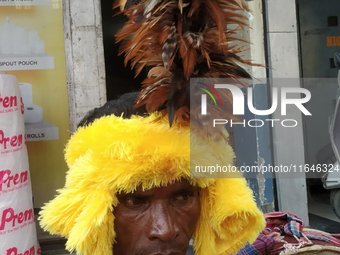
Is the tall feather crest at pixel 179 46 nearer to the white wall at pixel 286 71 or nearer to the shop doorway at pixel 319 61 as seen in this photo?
the white wall at pixel 286 71

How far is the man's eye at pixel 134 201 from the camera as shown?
1568mm

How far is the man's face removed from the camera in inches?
59.7

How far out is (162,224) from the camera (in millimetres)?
1515

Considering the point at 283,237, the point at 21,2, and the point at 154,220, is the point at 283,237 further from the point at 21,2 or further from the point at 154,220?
the point at 21,2

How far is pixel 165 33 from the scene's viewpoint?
153 cm

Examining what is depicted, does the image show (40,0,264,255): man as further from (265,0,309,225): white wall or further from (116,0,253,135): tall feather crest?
(265,0,309,225): white wall

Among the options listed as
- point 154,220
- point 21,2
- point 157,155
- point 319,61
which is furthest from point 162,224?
point 319,61

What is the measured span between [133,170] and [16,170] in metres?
2.51

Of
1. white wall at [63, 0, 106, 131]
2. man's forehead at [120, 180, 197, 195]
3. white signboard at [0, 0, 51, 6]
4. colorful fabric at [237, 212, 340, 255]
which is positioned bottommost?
colorful fabric at [237, 212, 340, 255]

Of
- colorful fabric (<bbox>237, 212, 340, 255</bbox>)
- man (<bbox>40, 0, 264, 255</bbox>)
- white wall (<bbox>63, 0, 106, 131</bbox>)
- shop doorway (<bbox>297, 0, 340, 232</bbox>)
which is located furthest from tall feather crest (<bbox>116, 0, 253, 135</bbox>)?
shop doorway (<bbox>297, 0, 340, 232</bbox>)

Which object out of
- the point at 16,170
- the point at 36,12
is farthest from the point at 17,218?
the point at 36,12

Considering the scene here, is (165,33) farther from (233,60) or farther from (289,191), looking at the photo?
(289,191)

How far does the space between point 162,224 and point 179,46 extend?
2.01 feet

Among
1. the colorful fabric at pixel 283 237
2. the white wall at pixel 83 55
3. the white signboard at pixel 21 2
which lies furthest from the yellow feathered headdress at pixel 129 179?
the white signboard at pixel 21 2
